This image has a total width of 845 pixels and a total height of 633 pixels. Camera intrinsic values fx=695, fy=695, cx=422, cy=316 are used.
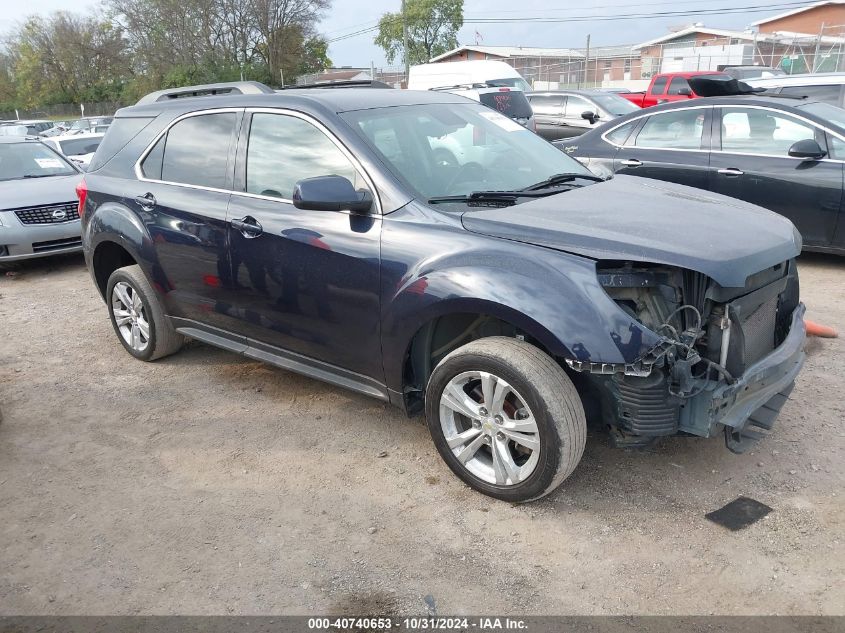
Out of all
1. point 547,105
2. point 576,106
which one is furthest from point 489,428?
point 547,105

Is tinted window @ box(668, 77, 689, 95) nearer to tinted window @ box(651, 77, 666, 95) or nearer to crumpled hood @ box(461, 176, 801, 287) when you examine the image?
tinted window @ box(651, 77, 666, 95)

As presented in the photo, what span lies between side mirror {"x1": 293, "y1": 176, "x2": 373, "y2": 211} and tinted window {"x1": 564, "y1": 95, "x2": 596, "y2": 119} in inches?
459

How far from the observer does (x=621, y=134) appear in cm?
755

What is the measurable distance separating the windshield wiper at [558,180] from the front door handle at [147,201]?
2.42 metres

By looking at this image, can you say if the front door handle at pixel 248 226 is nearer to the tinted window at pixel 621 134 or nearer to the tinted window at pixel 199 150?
the tinted window at pixel 199 150

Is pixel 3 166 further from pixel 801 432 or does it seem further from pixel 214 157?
pixel 801 432

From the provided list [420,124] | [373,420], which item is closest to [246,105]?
[420,124]

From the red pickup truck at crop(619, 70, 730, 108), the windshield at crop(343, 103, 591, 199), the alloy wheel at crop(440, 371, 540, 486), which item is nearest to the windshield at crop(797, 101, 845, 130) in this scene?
the windshield at crop(343, 103, 591, 199)

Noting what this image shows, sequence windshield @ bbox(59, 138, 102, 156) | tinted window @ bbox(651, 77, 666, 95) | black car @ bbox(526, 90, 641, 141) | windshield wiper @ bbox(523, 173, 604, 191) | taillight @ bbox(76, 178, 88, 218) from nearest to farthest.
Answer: windshield wiper @ bbox(523, 173, 604, 191)
taillight @ bbox(76, 178, 88, 218)
black car @ bbox(526, 90, 641, 141)
windshield @ bbox(59, 138, 102, 156)
tinted window @ bbox(651, 77, 666, 95)

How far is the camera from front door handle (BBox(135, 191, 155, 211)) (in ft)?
14.6

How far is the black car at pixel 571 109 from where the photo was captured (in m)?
13.7

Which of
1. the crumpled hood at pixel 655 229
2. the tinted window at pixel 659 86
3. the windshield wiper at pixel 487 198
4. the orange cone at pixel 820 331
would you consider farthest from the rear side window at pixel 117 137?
the tinted window at pixel 659 86

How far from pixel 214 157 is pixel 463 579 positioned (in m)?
2.84

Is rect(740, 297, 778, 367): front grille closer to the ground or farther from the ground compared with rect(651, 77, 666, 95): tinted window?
closer to the ground
